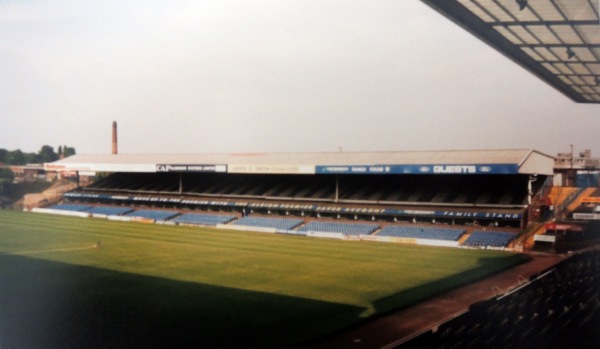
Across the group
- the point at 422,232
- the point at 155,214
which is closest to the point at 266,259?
the point at 422,232

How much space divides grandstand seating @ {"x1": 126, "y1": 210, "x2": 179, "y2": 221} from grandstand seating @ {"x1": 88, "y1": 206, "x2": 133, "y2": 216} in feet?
3.35

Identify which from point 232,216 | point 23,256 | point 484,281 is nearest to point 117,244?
point 23,256

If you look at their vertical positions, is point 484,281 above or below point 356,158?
below

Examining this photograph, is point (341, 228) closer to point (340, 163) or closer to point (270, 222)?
point (340, 163)

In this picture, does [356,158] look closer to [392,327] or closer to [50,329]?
[392,327]

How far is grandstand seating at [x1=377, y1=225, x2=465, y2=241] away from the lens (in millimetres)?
35875

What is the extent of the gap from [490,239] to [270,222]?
654 inches

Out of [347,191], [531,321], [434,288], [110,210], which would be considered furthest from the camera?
[110,210]

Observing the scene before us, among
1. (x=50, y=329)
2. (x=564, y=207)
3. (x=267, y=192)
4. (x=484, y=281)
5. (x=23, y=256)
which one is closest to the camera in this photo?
(x=50, y=329)

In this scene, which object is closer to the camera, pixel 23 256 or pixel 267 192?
pixel 23 256

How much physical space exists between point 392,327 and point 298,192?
105 ft

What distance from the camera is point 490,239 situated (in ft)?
113

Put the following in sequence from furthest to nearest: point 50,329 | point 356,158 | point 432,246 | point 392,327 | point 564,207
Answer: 1. point 356,158
2. point 564,207
3. point 432,246
4. point 392,327
5. point 50,329

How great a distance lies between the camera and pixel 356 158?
45.0 meters
